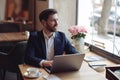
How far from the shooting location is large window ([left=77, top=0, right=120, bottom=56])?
10.0 ft

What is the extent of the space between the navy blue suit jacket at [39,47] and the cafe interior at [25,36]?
0.32ft

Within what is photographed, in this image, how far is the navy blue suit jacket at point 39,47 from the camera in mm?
2378

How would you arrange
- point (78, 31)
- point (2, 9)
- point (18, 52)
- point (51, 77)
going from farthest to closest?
1. point (2, 9)
2. point (18, 52)
3. point (78, 31)
4. point (51, 77)

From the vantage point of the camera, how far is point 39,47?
250cm

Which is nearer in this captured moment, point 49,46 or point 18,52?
point 49,46

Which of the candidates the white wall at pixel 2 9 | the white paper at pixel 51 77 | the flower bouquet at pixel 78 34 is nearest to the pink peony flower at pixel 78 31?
the flower bouquet at pixel 78 34

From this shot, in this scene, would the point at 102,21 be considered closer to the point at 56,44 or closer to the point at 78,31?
the point at 78,31

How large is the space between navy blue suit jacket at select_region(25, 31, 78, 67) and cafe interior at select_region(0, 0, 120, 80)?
0.32ft

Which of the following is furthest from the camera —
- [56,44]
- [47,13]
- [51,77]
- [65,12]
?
[65,12]

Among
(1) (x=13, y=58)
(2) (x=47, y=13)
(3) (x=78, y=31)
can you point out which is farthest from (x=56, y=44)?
(1) (x=13, y=58)

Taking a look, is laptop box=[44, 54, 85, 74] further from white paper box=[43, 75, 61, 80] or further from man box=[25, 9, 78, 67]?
man box=[25, 9, 78, 67]

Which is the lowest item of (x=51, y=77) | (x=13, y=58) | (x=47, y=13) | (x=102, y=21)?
(x=13, y=58)

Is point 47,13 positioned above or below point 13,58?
above

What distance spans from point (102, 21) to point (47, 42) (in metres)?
1.23
